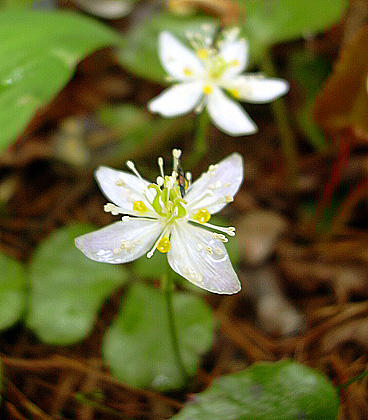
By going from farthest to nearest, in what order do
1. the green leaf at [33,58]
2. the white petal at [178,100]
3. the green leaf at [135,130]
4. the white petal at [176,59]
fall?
the green leaf at [135,130] → the white petal at [176,59] → the white petal at [178,100] → the green leaf at [33,58]

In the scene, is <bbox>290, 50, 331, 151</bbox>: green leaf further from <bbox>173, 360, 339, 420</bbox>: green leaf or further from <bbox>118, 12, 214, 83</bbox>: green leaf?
<bbox>173, 360, 339, 420</bbox>: green leaf

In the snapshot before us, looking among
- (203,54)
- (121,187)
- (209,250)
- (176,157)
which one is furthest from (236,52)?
(209,250)

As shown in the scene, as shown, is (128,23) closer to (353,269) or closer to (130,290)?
(130,290)

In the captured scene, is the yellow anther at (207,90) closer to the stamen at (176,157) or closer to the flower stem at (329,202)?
the stamen at (176,157)

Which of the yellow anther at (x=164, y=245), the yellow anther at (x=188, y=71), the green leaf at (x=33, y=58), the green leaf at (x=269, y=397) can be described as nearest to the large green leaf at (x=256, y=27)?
the green leaf at (x=33, y=58)

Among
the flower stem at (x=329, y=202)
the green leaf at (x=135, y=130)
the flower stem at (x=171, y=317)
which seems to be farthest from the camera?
the green leaf at (x=135, y=130)

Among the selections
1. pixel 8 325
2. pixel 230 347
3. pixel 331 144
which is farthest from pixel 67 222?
pixel 331 144

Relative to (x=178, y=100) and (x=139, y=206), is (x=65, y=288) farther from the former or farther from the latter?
(x=178, y=100)
